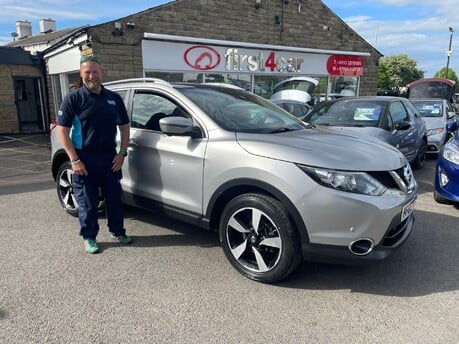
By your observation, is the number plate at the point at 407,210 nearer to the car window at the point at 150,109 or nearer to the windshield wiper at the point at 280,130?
the windshield wiper at the point at 280,130

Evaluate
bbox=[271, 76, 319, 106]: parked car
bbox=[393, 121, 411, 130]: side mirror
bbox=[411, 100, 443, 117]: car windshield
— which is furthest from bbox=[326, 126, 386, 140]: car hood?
bbox=[271, 76, 319, 106]: parked car

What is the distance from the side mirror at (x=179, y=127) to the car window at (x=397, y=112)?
443 centimetres

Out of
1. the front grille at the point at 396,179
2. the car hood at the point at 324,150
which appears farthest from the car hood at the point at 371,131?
the front grille at the point at 396,179

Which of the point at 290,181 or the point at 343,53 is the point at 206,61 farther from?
the point at 290,181

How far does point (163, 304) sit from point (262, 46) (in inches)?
485

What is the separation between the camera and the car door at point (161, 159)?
347 centimetres

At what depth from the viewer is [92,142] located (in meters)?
3.55

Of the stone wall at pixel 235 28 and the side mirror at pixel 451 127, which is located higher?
the stone wall at pixel 235 28

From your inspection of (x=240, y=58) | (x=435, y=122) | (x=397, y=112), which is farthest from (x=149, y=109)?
→ (x=240, y=58)

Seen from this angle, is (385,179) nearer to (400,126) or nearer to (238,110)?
(238,110)

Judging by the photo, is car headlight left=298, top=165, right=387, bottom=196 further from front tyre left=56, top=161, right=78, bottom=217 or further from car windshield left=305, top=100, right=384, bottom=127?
car windshield left=305, top=100, right=384, bottom=127

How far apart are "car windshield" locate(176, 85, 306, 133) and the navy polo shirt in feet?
2.46

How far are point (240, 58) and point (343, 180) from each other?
1127cm

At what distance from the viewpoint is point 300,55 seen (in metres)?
15.2
